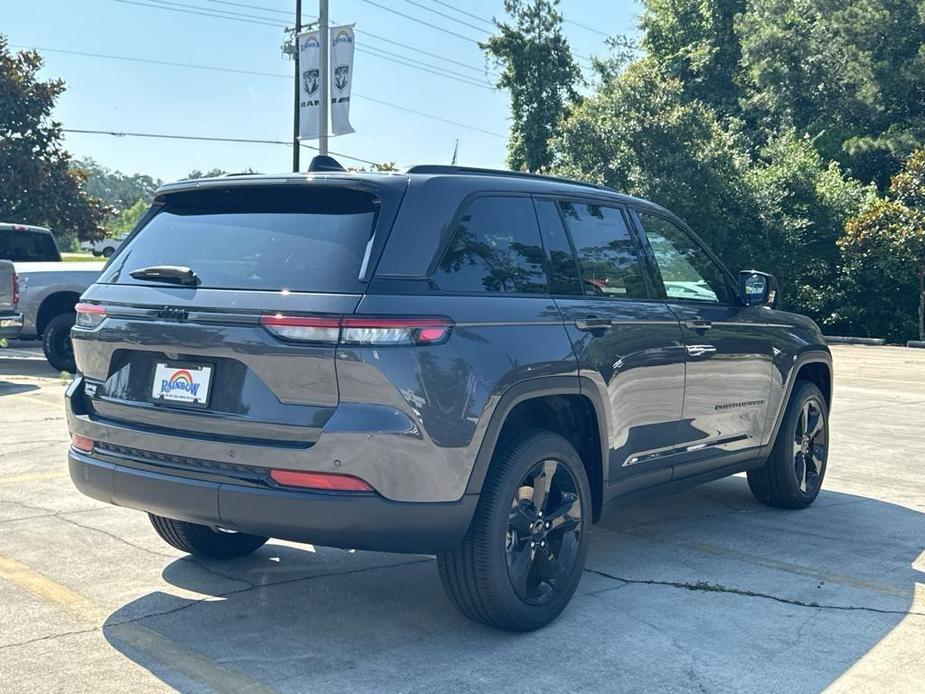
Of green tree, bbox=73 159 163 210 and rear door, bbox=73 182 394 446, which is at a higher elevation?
green tree, bbox=73 159 163 210

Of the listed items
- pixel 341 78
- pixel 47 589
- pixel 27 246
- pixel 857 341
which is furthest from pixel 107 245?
pixel 857 341

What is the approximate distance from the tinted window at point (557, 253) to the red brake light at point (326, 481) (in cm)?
134

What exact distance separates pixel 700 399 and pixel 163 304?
9.25 ft

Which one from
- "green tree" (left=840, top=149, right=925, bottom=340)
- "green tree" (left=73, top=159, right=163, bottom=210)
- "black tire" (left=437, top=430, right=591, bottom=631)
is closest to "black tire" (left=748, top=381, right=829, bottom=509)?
"black tire" (left=437, top=430, right=591, bottom=631)

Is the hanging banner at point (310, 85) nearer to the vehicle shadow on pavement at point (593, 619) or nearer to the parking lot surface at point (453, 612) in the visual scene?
the parking lot surface at point (453, 612)

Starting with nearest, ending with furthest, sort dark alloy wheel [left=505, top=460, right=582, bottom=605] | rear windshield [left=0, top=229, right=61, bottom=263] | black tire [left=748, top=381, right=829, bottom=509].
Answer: dark alloy wheel [left=505, top=460, right=582, bottom=605]
black tire [left=748, top=381, right=829, bottom=509]
rear windshield [left=0, top=229, right=61, bottom=263]

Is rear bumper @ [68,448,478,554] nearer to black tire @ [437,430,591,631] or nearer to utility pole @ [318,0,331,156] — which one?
black tire @ [437,430,591,631]

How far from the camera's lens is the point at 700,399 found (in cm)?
539

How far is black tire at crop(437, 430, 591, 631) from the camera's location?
395 cm

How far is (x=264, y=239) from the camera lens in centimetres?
399

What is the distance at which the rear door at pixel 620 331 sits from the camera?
14.9 feet

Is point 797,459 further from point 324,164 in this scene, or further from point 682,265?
point 324,164

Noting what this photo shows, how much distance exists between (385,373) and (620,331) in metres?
1.52

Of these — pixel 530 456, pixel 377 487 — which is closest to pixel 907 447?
pixel 530 456
